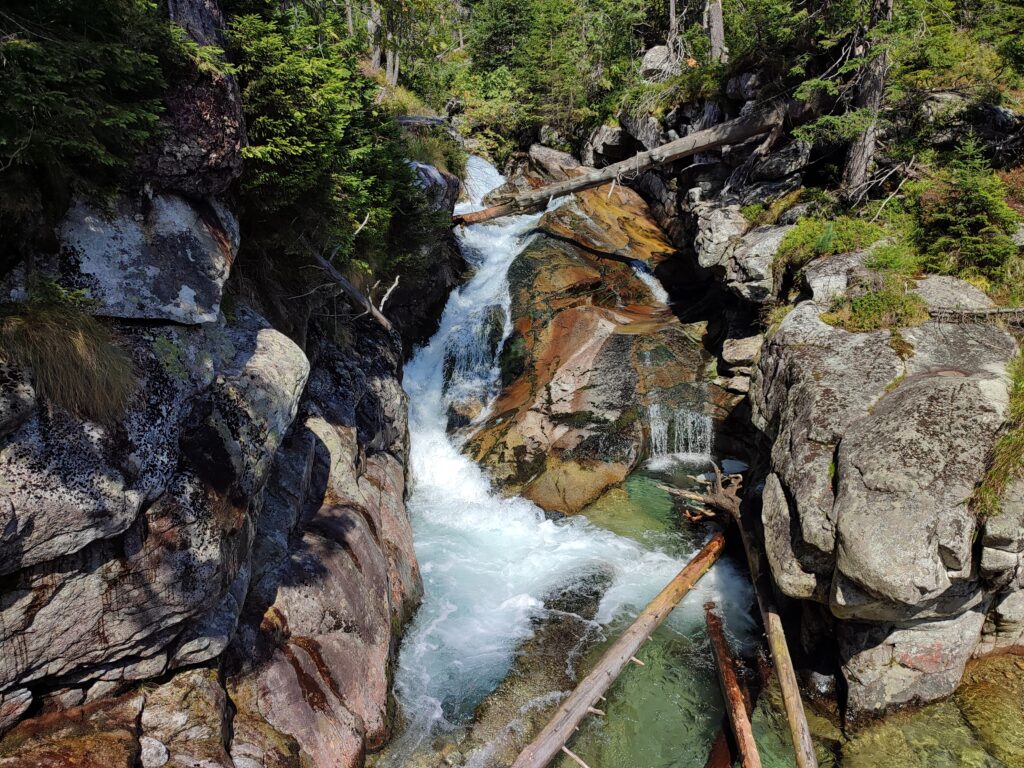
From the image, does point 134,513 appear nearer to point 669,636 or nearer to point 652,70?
point 669,636

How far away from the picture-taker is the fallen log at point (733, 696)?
6.90 metres

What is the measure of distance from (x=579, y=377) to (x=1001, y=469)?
30.6 feet

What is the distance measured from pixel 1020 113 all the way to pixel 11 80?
59.5 ft

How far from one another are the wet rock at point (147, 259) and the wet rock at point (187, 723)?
151 inches

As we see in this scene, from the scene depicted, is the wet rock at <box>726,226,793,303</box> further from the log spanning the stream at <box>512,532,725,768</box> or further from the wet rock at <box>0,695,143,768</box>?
the wet rock at <box>0,695,143,768</box>

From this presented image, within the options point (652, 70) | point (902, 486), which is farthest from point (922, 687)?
point (652, 70)

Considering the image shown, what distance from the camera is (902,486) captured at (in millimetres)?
7168

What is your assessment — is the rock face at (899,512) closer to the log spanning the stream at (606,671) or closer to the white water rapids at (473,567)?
the log spanning the stream at (606,671)

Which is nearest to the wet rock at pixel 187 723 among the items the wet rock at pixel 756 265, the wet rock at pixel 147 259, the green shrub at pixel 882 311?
the wet rock at pixel 147 259

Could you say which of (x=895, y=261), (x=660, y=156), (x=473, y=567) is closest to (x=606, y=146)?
(x=660, y=156)

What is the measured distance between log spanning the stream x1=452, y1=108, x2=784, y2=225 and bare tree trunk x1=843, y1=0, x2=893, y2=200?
8.15 ft

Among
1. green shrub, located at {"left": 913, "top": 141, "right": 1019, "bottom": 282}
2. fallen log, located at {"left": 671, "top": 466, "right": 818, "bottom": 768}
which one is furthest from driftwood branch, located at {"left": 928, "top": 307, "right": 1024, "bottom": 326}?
fallen log, located at {"left": 671, "top": 466, "right": 818, "bottom": 768}

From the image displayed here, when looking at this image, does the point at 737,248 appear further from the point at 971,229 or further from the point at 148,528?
the point at 148,528

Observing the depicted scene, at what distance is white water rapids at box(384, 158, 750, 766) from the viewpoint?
841 centimetres
